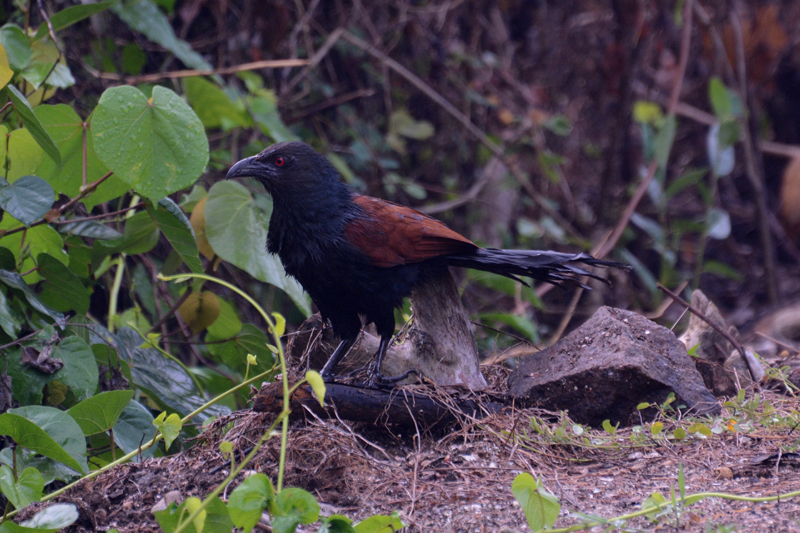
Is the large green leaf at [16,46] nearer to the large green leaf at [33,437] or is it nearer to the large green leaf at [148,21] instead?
the large green leaf at [148,21]

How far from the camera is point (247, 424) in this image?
1911 mm

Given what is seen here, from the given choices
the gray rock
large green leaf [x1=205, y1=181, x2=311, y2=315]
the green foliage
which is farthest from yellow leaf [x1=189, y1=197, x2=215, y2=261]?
the green foliage

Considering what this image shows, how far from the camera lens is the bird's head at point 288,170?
2275 millimetres

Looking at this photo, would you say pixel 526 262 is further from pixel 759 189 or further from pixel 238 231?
pixel 759 189

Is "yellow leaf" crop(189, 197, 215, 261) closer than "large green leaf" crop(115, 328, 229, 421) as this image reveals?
No

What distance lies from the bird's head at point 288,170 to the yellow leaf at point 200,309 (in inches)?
22.0

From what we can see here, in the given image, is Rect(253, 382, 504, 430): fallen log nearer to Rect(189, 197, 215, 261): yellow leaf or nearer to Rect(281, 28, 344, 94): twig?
Rect(189, 197, 215, 261): yellow leaf

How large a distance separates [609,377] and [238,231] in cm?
142

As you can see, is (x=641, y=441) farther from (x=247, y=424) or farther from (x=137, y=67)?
(x=137, y=67)

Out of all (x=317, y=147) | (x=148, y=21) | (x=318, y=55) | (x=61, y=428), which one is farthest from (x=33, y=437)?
(x=318, y=55)

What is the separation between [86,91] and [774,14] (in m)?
6.29

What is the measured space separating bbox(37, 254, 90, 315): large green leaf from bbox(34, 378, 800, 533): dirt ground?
0.72m

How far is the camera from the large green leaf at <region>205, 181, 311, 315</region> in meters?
2.43

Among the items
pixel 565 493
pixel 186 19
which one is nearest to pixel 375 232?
pixel 565 493
